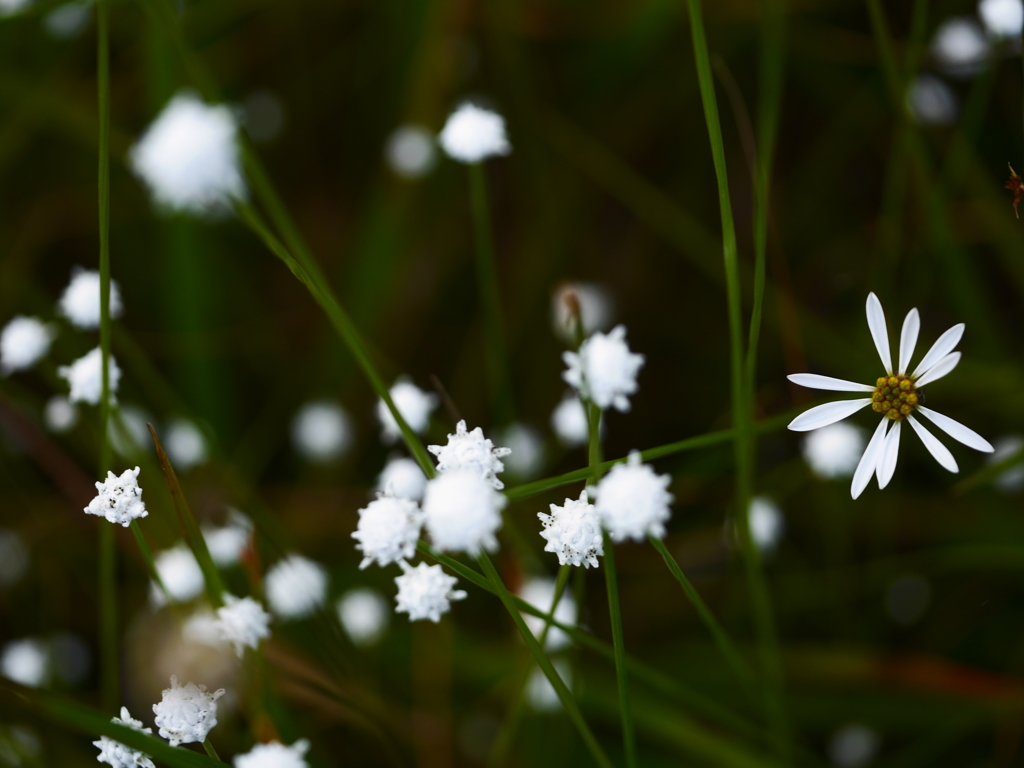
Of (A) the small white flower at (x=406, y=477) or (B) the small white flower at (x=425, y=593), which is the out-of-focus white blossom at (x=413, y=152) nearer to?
(A) the small white flower at (x=406, y=477)

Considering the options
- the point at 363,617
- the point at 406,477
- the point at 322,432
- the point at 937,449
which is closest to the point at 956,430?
the point at 937,449

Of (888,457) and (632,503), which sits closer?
(632,503)

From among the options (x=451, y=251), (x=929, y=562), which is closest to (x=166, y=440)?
(x=451, y=251)

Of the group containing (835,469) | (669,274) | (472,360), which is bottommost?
(835,469)

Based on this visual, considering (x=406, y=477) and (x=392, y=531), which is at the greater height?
(x=406, y=477)

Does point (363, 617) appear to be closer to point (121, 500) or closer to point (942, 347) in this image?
point (121, 500)

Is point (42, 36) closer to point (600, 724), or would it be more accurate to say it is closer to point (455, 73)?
point (455, 73)

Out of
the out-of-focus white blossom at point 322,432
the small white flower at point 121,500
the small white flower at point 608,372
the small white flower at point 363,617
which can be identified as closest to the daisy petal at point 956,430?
the small white flower at point 608,372
